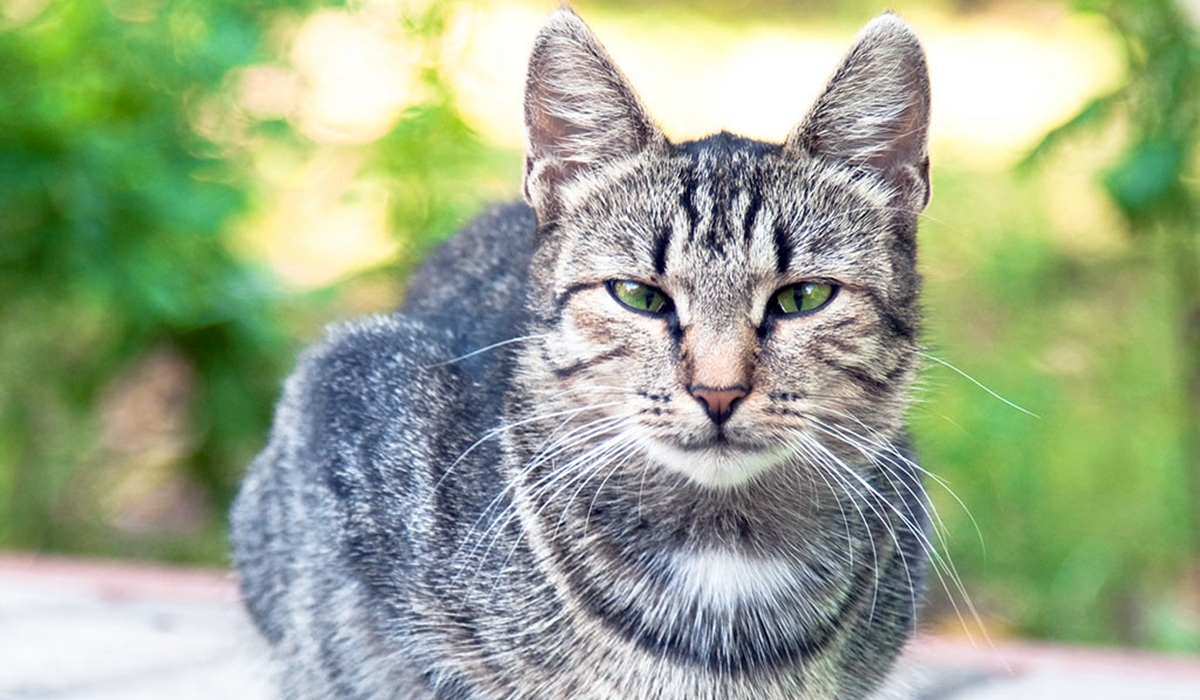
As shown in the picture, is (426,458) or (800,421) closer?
(800,421)

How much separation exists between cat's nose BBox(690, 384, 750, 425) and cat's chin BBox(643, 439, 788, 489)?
5cm

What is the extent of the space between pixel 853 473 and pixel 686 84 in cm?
550

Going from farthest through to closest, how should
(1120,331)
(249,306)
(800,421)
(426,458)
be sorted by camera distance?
(1120,331) < (249,306) < (426,458) < (800,421)

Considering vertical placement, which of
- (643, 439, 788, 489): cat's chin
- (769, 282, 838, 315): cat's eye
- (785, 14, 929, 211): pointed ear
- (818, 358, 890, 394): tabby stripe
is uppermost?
(785, 14, 929, 211): pointed ear

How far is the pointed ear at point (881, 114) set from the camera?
2.39 metres

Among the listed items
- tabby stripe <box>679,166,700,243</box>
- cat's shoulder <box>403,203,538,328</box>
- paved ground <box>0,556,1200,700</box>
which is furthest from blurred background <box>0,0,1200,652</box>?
tabby stripe <box>679,166,700,243</box>

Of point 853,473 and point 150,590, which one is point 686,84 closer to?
point 150,590

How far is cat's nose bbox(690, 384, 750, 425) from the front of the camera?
7.08 feet

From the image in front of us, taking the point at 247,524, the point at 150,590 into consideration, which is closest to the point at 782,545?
the point at 247,524

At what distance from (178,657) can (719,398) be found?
178 cm

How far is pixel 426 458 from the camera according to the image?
2.57 meters

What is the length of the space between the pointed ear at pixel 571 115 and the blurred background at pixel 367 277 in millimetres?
1162

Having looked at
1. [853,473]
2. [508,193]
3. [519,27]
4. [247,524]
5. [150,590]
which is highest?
[519,27]

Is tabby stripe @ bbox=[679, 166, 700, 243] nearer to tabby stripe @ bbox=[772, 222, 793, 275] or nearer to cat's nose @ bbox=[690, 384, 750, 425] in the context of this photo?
tabby stripe @ bbox=[772, 222, 793, 275]
